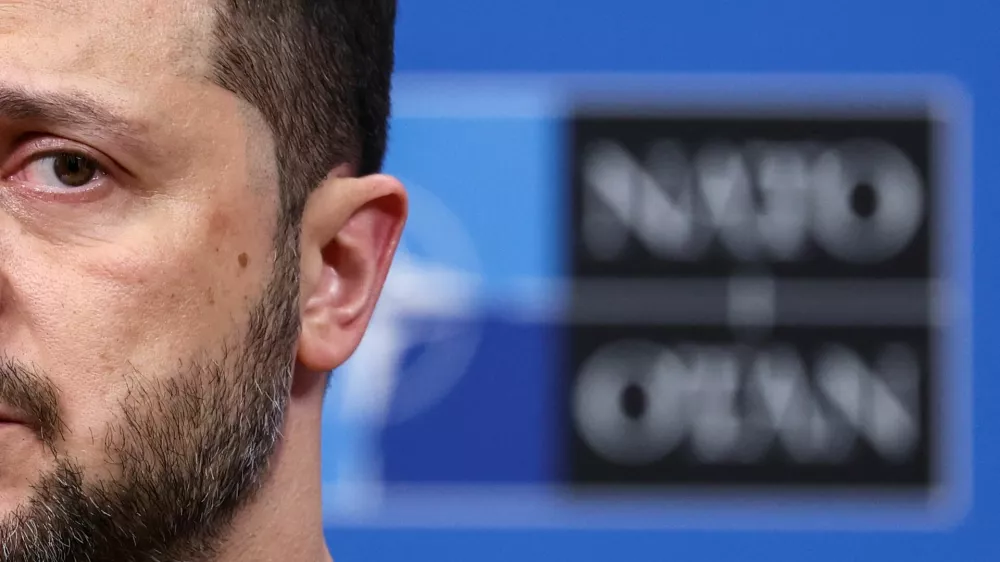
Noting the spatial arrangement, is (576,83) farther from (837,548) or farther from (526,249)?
(837,548)

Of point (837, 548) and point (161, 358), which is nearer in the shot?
point (161, 358)

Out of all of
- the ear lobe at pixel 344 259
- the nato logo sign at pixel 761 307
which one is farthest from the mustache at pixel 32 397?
the nato logo sign at pixel 761 307

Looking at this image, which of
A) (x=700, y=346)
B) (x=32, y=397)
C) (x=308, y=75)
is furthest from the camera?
(x=700, y=346)

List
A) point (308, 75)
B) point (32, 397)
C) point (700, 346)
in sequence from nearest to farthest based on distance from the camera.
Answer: point (32, 397) → point (308, 75) → point (700, 346)

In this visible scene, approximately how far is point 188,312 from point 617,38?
1424mm

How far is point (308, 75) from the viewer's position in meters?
1.26

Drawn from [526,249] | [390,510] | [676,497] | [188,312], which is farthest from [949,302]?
[188,312]

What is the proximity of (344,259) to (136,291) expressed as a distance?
0.80 ft

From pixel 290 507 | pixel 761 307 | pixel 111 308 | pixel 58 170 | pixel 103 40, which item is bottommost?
pixel 290 507

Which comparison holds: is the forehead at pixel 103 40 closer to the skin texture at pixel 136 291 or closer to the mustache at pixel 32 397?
the skin texture at pixel 136 291

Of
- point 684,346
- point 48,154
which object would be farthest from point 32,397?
point 684,346

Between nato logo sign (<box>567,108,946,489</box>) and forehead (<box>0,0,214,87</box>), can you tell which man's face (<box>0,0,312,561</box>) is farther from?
nato logo sign (<box>567,108,946,489</box>)

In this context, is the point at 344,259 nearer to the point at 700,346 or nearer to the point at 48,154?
the point at 48,154

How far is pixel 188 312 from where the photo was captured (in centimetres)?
114
